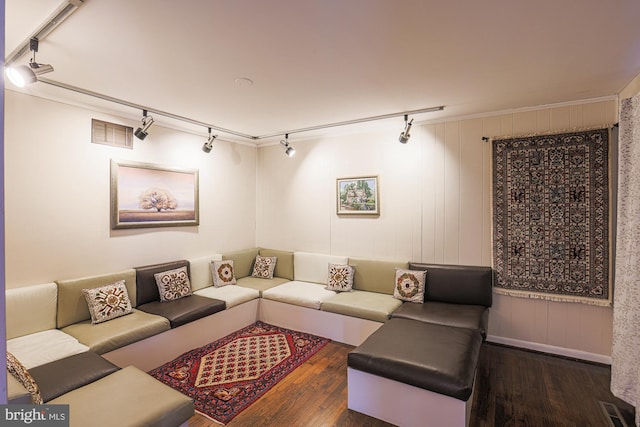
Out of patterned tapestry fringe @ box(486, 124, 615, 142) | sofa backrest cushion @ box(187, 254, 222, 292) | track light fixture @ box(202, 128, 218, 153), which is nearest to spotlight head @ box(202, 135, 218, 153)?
track light fixture @ box(202, 128, 218, 153)

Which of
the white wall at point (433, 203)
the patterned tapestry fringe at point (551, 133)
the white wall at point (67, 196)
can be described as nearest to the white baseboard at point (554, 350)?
the white wall at point (433, 203)

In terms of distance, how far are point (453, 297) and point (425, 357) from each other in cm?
145

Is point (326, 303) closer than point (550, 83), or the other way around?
point (550, 83)

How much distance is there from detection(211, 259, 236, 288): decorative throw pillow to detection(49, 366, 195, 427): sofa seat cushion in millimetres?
2164

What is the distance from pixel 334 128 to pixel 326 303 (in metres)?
2.32

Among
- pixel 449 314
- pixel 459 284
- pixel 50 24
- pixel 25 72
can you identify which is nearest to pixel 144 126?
pixel 25 72

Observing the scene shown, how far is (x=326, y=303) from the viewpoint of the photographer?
3592mm

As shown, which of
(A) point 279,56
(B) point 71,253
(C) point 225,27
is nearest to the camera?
(C) point 225,27

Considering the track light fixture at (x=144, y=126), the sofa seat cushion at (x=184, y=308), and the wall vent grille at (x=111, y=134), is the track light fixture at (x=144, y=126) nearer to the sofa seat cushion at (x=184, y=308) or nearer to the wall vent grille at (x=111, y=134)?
Result: the wall vent grille at (x=111, y=134)

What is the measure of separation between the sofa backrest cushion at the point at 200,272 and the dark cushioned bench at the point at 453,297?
2477 mm

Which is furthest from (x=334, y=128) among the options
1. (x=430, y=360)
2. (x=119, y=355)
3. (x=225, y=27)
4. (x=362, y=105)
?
(x=119, y=355)

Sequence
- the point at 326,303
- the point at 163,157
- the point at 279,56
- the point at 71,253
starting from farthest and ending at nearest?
the point at 163,157, the point at 326,303, the point at 71,253, the point at 279,56

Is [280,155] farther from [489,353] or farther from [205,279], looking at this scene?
[489,353]

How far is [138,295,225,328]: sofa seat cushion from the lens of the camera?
311cm
